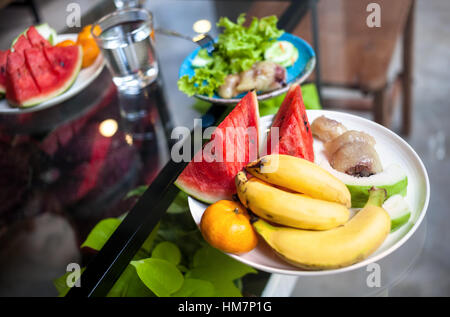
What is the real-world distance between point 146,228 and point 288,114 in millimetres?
290

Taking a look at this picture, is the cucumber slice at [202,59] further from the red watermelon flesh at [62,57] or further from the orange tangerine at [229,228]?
the orange tangerine at [229,228]

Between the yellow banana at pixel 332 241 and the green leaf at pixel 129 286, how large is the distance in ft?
0.65

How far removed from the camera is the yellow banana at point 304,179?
0.53m

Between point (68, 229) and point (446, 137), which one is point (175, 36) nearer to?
point (68, 229)

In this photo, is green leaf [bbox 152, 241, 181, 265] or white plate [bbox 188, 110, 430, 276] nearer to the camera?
white plate [bbox 188, 110, 430, 276]

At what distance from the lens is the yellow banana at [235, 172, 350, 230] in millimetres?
503

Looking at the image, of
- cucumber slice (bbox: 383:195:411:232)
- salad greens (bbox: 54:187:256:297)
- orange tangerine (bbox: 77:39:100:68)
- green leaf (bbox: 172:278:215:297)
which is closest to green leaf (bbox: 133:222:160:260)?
salad greens (bbox: 54:187:256:297)

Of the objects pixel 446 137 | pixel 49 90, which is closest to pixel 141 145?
pixel 49 90

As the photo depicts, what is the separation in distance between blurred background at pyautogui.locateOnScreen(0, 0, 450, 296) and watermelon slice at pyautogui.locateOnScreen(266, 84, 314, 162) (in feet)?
0.63

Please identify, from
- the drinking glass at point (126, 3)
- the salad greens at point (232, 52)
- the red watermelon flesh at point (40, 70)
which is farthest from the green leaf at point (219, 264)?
the drinking glass at point (126, 3)

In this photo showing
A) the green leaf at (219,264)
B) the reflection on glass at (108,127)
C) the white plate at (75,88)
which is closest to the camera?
the green leaf at (219,264)

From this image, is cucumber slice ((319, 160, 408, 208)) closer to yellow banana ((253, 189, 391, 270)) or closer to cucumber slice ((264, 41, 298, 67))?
yellow banana ((253, 189, 391, 270))

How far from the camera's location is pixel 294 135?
0.62 metres

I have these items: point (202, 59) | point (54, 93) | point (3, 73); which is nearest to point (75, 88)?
point (54, 93)
